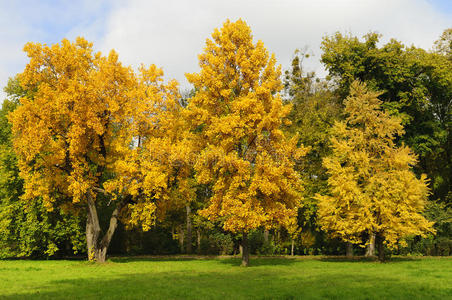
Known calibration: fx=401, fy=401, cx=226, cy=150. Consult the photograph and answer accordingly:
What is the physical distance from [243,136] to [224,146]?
1.46 m

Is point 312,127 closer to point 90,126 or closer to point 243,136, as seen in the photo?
point 243,136

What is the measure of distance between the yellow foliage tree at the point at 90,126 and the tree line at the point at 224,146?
0.09 meters

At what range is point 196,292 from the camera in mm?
12672

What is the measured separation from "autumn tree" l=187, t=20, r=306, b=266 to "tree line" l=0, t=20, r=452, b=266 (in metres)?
0.08

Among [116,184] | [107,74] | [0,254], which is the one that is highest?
[107,74]

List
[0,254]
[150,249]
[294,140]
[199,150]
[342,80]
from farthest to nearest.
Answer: [150,249]
[342,80]
[0,254]
[199,150]
[294,140]

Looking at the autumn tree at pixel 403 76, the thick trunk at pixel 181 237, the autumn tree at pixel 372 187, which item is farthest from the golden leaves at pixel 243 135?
the thick trunk at pixel 181 237

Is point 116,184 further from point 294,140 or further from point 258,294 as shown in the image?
point 258,294

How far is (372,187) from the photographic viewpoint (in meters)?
23.7

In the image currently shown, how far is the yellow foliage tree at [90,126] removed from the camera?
23500 mm

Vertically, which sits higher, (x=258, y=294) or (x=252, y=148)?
(x=252, y=148)

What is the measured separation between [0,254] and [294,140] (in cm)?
→ 2269

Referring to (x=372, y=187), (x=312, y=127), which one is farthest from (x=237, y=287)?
(x=312, y=127)

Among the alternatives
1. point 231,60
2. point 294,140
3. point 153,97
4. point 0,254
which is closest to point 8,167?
point 0,254
